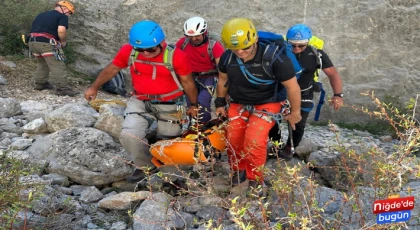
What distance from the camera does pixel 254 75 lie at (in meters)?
4.44

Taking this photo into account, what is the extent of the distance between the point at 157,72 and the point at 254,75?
1.10 metres

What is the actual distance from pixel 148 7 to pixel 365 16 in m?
4.66

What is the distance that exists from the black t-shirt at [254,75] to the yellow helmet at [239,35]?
24 cm

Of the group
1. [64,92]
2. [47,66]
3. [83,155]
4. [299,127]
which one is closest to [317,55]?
[299,127]

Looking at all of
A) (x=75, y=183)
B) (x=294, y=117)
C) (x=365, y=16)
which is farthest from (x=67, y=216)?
(x=365, y=16)

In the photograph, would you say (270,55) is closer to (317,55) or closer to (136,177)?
(317,55)

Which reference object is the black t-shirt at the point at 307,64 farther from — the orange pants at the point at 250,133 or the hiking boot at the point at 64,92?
the hiking boot at the point at 64,92

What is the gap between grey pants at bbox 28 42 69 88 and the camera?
8219 millimetres

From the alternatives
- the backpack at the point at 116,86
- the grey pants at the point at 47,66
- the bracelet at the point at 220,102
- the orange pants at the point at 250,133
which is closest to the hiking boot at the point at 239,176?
the orange pants at the point at 250,133

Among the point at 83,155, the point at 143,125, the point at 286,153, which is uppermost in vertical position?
the point at 143,125

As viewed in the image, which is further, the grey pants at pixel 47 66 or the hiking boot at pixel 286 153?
the grey pants at pixel 47 66

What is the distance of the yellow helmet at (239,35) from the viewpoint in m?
4.16

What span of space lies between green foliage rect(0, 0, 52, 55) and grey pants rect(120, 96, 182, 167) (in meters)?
5.44

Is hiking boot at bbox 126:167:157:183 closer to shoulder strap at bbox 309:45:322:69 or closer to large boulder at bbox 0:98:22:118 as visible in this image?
shoulder strap at bbox 309:45:322:69
